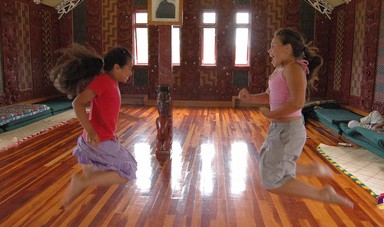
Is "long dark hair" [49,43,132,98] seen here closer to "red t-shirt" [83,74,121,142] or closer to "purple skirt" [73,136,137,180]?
"red t-shirt" [83,74,121,142]

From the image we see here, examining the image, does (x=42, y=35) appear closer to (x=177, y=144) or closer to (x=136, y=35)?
(x=136, y=35)

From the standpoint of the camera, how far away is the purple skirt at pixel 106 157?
250cm

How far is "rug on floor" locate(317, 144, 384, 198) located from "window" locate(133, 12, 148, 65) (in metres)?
6.02

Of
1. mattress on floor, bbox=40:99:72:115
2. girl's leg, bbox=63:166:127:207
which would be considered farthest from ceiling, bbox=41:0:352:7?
girl's leg, bbox=63:166:127:207

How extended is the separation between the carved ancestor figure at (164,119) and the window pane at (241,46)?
5.53 meters

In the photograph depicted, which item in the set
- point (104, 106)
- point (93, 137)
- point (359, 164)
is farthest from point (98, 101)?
point (359, 164)

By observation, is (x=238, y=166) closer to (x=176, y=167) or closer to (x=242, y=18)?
(x=176, y=167)

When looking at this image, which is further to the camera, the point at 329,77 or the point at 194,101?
the point at 194,101

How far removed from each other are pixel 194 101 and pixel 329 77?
345cm

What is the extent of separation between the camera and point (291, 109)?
90.0 inches

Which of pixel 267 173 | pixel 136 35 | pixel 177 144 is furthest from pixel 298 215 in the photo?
pixel 136 35

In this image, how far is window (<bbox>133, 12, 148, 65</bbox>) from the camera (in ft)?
33.7

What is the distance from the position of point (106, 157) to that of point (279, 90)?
116 cm

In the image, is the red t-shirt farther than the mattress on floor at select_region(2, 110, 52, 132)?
No
